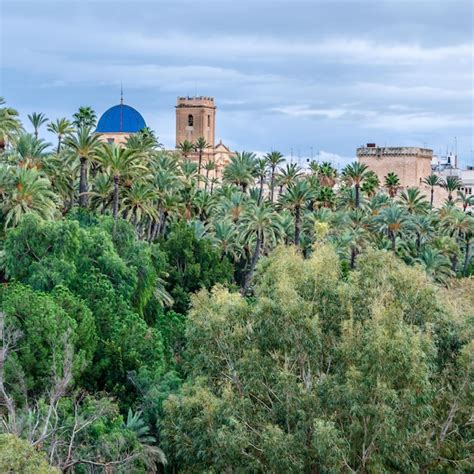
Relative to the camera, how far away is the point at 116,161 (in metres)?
40.7

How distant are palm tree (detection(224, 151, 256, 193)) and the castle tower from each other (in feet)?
103

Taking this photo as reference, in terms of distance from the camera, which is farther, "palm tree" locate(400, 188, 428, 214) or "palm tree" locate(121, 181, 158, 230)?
"palm tree" locate(400, 188, 428, 214)

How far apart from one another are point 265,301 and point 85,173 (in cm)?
2483


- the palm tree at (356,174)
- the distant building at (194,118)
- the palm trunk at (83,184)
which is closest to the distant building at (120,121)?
the distant building at (194,118)

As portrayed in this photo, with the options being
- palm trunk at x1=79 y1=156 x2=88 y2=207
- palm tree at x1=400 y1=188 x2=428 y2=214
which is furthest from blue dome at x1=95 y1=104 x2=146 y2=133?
palm trunk at x1=79 y1=156 x2=88 y2=207

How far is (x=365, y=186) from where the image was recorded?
70.4 meters

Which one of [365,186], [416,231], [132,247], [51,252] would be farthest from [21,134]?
[365,186]

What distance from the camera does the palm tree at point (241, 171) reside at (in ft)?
212

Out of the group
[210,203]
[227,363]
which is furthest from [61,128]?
[227,363]

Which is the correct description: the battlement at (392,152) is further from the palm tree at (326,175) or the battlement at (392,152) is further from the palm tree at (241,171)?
the palm tree at (241,171)

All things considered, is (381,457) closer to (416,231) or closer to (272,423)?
(272,423)

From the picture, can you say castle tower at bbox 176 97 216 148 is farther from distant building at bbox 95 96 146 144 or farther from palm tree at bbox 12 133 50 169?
palm tree at bbox 12 133 50 169

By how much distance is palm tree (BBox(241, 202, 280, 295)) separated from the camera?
163 feet

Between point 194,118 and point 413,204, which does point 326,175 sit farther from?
point 194,118
